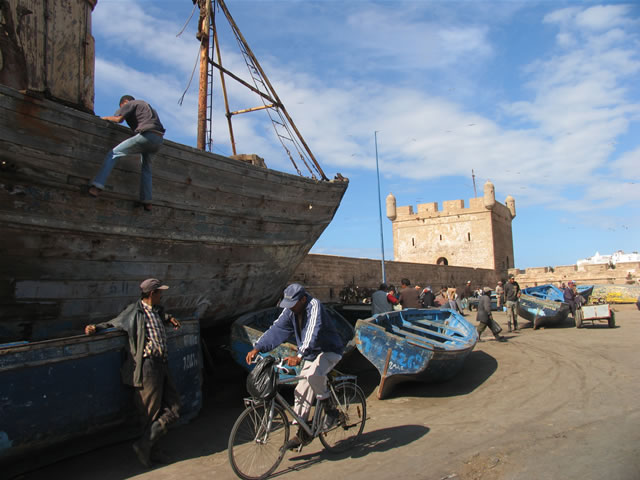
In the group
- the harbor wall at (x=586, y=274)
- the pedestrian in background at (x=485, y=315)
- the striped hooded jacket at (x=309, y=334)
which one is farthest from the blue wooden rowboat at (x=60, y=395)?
the harbor wall at (x=586, y=274)

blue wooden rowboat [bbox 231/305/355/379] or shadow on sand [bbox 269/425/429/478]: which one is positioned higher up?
blue wooden rowboat [bbox 231/305/355/379]

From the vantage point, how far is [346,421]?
386cm

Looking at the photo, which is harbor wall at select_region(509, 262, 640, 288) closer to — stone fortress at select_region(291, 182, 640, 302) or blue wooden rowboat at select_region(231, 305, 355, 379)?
stone fortress at select_region(291, 182, 640, 302)

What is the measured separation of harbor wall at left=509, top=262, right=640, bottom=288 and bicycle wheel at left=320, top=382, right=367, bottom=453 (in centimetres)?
3028

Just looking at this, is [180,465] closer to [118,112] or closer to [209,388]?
[209,388]

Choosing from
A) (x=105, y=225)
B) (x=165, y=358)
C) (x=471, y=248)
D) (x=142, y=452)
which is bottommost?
(x=142, y=452)

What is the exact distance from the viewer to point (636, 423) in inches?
161

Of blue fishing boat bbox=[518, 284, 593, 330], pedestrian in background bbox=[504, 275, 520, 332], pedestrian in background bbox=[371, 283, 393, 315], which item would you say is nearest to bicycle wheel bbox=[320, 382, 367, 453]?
pedestrian in background bbox=[371, 283, 393, 315]

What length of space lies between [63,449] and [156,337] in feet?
3.67

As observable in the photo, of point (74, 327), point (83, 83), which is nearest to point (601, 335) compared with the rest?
point (74, 327)

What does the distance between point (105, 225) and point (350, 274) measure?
12.1 m

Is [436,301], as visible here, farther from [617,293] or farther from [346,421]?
[617,293]

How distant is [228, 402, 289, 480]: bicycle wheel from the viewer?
128 inches

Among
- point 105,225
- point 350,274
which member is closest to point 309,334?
point 105,225
